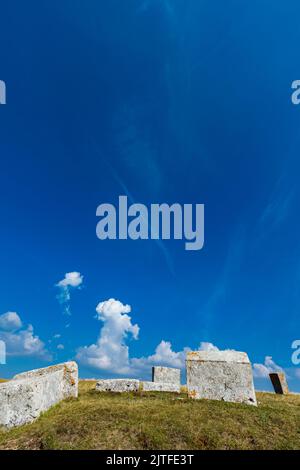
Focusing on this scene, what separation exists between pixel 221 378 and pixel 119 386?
4746 mm

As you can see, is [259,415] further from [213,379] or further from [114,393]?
[114,393]

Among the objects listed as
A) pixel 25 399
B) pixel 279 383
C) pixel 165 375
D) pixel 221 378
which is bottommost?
pixel 25 399

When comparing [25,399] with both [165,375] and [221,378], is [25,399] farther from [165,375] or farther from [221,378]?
[165,375]

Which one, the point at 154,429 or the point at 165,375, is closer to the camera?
the point at 154,429

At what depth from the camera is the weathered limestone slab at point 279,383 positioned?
2172 cm

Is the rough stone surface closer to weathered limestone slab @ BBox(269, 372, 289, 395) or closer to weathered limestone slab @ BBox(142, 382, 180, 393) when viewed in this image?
weathered limestone slab @ BBox(142, 382, 180, 393)

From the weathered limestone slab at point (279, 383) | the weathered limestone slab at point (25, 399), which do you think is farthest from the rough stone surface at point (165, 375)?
the weathered limestone slab at point (25, 399)

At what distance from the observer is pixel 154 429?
768 centimetres

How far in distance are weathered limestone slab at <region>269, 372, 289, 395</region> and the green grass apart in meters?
13.6

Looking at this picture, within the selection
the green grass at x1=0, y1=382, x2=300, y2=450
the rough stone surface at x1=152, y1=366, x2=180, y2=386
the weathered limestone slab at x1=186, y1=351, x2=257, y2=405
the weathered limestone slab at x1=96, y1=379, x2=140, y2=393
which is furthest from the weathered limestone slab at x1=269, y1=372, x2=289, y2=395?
the green grass at x1=0, y1=382, x2=300, y2=450

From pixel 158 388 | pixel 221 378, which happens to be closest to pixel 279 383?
pixel 158 388
